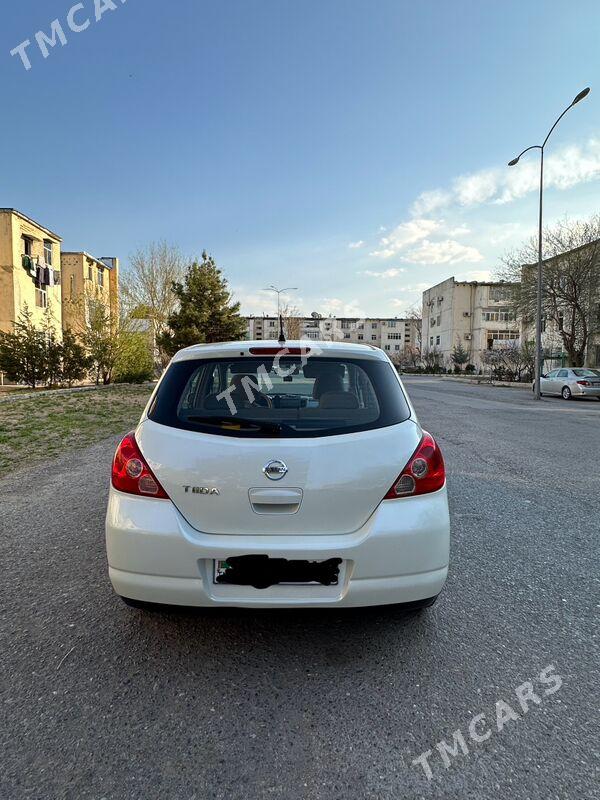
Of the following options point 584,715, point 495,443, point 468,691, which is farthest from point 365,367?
point 495,443

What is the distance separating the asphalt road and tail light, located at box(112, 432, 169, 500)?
0.63 meters

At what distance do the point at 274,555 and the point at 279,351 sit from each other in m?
1.11

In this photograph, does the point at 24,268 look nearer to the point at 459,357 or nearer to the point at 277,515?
the point at 277,515

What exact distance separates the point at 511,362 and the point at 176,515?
1645 inches

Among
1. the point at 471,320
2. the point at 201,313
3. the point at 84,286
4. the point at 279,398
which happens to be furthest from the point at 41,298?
the point at 471,320

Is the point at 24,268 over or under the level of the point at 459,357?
over

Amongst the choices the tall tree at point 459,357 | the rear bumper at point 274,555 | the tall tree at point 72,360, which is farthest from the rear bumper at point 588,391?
the tall tree at point 459,357

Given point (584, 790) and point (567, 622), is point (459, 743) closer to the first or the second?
point (584, 790)

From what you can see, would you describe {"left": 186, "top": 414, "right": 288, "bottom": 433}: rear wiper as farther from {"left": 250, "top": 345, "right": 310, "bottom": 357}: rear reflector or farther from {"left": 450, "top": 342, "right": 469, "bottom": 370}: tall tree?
{"left": 450, "top": 342, "right": 469, "bottom": 370}: tall tree

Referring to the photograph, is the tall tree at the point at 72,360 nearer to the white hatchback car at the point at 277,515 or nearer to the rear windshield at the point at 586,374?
the white hatchback car at the point at 277,515

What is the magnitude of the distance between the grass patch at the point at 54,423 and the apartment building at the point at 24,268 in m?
12.6

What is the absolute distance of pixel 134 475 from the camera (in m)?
2.38

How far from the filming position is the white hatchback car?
2242 millimetres

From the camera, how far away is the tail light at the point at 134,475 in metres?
2.34
